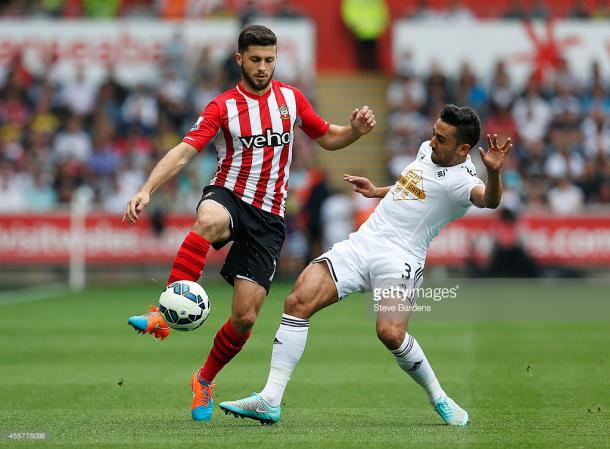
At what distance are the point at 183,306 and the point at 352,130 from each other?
6.44 feet

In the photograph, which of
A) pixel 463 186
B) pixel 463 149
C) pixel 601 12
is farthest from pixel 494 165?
pixel 601 12

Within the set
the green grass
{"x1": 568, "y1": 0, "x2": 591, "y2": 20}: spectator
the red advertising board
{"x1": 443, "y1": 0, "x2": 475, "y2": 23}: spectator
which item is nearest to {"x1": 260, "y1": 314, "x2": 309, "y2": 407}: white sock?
the green grass

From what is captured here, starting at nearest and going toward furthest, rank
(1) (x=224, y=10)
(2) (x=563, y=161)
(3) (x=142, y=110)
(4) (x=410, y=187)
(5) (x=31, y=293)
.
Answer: (4) (x=410, y=187) → (5) (x=31, y=293) → (2) (x=563, y=161) → (3) (x=142, y=110) → (1) (x=224, y=10)

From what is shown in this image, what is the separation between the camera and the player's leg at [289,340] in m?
8.27

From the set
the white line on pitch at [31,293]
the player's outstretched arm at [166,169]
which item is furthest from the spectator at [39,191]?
the player's outstretched arm at [166,169]

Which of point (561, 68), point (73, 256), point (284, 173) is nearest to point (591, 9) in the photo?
point (561, 68)

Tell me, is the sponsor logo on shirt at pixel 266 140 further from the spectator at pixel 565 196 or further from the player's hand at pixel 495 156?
the spectator at pixel 565 196

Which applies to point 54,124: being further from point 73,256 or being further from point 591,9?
point 591,9

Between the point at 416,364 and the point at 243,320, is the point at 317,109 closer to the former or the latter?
the point at 243,320

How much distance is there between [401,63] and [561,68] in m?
3.55

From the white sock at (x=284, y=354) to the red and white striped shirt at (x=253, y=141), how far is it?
3.20 feet

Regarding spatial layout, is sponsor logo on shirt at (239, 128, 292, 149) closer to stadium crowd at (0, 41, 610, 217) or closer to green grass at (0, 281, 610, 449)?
green grass at (0, 281, 610, 449)

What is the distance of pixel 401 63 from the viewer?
2677 cm

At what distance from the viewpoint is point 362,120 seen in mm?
8930
